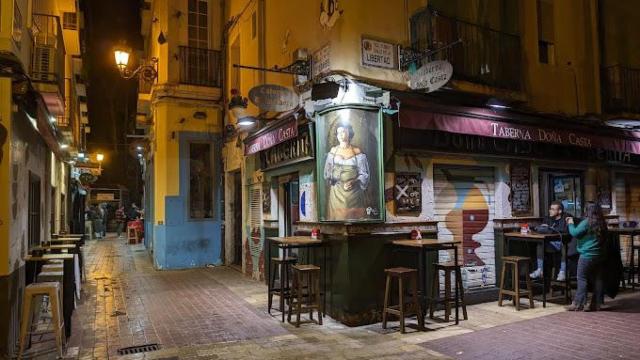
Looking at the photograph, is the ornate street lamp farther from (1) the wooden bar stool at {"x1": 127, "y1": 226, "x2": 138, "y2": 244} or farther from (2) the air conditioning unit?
(1) the wooden bar stool at {"x1": 127, "y1": 226, "x2": 138, "y2": 244}

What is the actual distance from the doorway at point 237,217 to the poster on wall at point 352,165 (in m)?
7.15

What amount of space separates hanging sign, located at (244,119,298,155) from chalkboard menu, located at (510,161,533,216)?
14.5ft

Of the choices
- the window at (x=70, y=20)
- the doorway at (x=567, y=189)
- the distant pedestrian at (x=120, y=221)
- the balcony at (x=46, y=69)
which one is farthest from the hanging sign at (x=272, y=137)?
the distant pedestrian at (x=120, y=221)

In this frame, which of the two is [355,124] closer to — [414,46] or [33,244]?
[414,46]

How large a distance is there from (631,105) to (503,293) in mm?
5989

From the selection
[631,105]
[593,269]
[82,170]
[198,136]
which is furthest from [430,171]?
[82,170]

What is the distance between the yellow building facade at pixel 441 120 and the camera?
25.1ft

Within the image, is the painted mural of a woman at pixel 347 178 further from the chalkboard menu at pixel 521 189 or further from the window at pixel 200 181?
the window at pixel 200 181

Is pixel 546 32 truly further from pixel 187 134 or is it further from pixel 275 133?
pixel 187 134

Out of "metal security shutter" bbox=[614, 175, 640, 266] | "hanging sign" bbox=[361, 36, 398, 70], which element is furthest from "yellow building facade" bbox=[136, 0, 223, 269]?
"metal security shutter" bbox=[614, 175, 640, 266]

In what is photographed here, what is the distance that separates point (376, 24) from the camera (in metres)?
7.91

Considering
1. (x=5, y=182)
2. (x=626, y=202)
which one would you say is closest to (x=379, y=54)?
(x=5, y=182)

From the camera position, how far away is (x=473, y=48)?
898 centimetres

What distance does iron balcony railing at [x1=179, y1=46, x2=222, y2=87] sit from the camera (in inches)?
577
